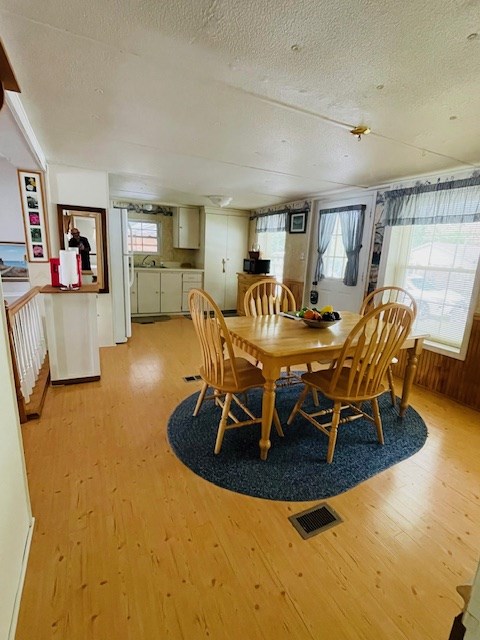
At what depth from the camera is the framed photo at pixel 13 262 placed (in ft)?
14.1

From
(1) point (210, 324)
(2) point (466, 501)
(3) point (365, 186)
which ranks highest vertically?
(3) point (365, 186)

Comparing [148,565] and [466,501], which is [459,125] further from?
[148,565]

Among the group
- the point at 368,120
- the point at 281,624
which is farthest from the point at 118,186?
the point at 281,624

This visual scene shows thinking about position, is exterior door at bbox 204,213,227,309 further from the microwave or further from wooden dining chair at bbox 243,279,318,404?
wooden dining chair at bbox 243,279,318,404

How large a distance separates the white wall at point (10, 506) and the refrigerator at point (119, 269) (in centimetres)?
299

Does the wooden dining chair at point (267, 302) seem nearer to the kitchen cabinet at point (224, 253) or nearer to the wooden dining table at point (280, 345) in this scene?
the wooden dining table at point (280, 345)

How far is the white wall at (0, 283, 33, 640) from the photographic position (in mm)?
1016

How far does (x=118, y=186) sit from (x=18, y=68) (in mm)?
3190

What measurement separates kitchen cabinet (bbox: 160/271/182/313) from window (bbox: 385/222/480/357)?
3896 mm

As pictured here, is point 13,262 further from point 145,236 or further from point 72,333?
point 145,236

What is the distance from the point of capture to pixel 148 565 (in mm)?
1324

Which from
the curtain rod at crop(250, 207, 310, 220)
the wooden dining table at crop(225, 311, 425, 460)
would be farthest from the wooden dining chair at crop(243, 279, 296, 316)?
the curtain rod at crop(250, 207, 310, 220)

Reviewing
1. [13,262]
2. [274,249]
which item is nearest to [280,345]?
[274,249]

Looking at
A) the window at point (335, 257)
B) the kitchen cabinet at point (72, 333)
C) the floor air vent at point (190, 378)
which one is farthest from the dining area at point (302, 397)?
the window at point (335, 257)
